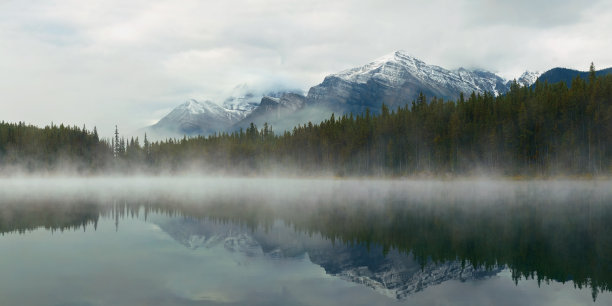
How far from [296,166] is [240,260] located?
471 feet

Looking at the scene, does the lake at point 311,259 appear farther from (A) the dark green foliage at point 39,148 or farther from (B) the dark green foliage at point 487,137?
(A) the dark green foliage at point 39,148

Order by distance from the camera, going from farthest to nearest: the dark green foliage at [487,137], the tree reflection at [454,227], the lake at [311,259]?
1. the dark green foliage at [487,137]
2. the tree reflection at [454,227]
3. the lake at [311,259]

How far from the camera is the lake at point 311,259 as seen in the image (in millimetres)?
15117

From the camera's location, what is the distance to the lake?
15.1m

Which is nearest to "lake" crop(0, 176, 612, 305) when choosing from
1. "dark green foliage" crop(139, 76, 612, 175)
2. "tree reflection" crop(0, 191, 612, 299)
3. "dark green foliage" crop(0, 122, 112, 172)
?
"tree reflection" crop(0, 191, 612, 299)

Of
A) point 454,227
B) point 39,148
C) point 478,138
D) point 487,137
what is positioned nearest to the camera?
point 454,227

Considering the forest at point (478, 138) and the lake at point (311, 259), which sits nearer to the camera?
the lake at point (311, 259)

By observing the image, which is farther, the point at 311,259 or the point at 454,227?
the point at 454,227

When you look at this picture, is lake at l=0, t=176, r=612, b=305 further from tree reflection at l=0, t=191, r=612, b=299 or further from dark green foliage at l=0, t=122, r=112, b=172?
dark green foliage at l=0, t=122, r=112, b=172

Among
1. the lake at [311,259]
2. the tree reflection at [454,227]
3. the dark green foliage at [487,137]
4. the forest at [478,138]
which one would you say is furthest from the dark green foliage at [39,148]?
the lake at [311,259]

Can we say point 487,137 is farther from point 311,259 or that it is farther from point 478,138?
point 311,259

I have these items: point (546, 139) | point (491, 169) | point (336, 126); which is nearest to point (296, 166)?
point (336, 126)

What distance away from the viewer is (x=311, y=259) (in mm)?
21312

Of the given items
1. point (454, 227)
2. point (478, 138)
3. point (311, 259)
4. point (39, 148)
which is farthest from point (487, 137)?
point (39, 148)
